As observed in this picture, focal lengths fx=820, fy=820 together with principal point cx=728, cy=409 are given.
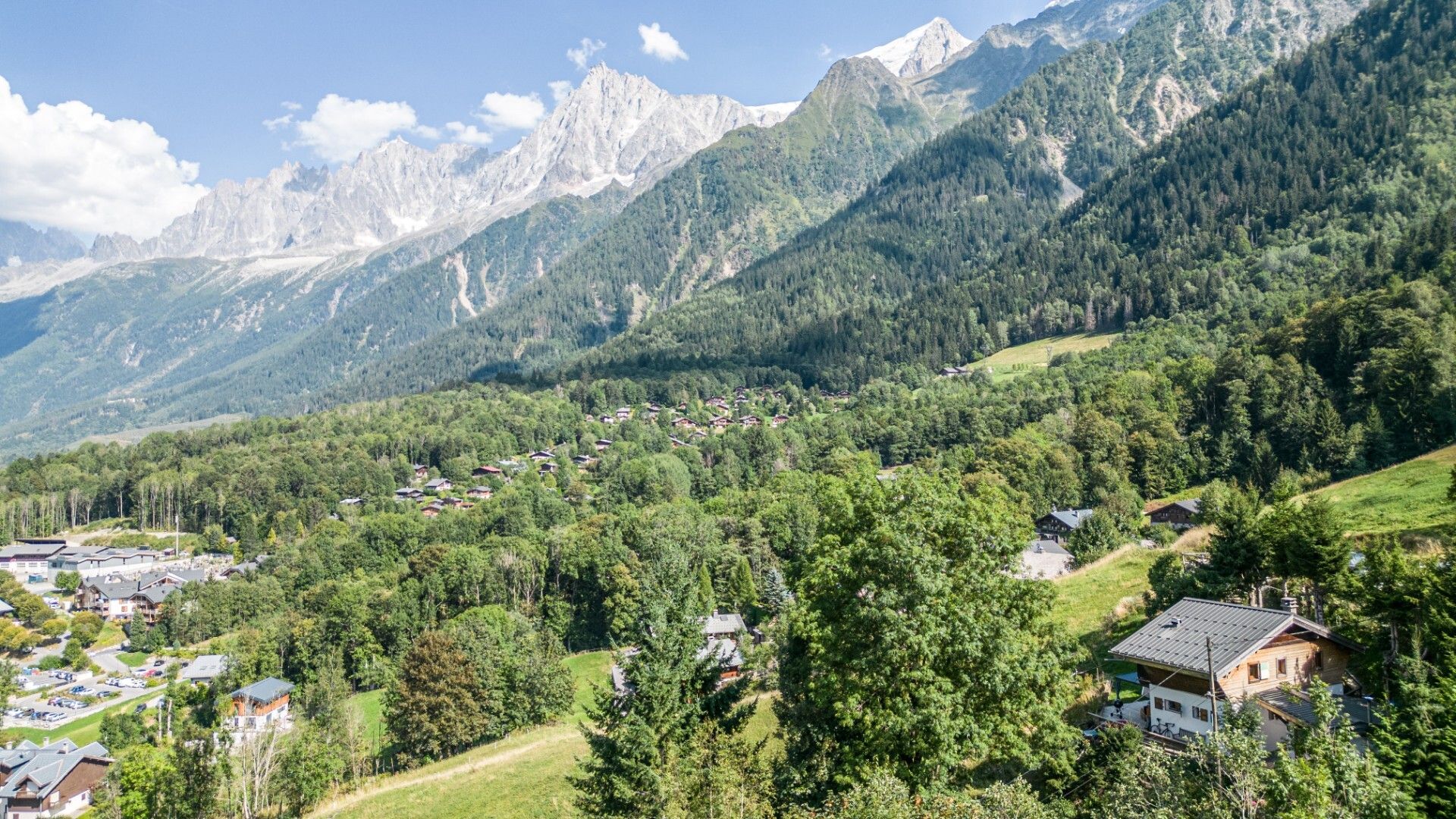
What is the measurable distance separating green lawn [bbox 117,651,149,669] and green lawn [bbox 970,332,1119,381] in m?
141

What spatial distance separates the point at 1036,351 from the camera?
568ft

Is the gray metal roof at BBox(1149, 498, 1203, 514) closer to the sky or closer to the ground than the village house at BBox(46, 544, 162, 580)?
closer to the sky

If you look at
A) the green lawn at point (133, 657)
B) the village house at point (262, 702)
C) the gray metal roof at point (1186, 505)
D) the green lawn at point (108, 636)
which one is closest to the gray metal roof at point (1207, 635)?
the gray metal roof at point (1186, 505)

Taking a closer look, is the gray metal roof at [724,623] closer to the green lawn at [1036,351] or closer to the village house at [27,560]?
the green lawn at [1036,351]

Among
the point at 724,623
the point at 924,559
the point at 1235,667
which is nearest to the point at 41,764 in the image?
the point at 724,623

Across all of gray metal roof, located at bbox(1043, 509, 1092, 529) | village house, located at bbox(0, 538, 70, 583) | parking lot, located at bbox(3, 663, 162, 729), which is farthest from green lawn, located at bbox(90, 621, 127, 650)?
gray metal roof, located at bbox(1043, 509, 1092, 529)

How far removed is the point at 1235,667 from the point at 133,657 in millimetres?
126459

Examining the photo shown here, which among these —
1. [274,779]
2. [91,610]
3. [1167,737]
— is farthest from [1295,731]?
[91,610]

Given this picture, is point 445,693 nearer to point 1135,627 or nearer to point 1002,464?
point 1135,627

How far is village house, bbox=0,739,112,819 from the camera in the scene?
65938mm

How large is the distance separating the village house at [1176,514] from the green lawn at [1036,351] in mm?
77505

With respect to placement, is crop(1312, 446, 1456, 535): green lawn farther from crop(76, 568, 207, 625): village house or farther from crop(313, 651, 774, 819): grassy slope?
crop(76, 568, 207, 625): village house

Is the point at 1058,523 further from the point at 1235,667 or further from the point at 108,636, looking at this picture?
the point at 108,636

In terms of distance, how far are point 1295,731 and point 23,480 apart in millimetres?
209576
